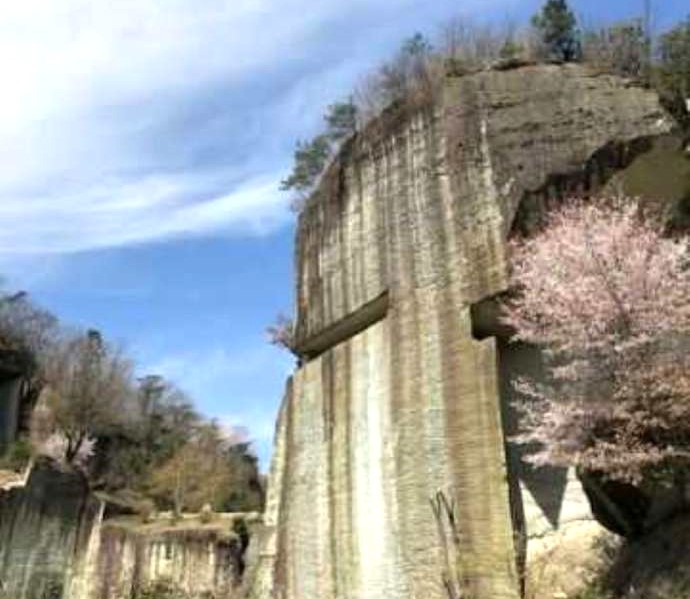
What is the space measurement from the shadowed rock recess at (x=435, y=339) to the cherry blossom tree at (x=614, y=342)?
134 centimetres

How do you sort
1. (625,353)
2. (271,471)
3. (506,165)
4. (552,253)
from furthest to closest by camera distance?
(271,471) < (506,165) < (552,253) < (625,353)

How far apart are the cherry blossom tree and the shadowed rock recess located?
134 cm

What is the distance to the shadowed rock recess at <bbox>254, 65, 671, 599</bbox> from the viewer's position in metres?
13.0

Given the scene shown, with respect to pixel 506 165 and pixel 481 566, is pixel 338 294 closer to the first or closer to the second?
pixel 506 165

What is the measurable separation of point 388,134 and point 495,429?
16.3 feet

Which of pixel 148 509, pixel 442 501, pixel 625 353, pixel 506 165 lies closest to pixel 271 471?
pixel 442 501

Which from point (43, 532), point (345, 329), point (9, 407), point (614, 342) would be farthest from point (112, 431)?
point (614, 342)

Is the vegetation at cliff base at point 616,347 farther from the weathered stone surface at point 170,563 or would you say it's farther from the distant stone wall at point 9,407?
the distant stone wall at point 9,407

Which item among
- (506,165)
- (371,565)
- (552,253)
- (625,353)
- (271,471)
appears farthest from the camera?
(271,471)

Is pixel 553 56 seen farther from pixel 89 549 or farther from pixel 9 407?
→ pixel 9 407

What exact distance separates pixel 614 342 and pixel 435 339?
11.9ft

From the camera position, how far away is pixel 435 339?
46.3 feet

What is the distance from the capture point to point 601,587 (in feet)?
37.1

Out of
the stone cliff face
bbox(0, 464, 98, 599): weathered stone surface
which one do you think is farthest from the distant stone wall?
bbox(0, 464, 98, 599): weathered stone surface
